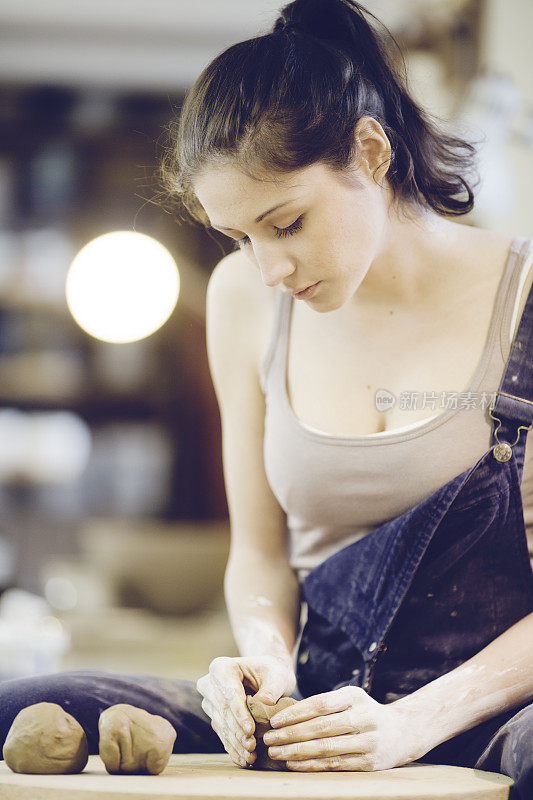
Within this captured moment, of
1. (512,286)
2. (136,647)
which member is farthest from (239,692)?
(136,647)

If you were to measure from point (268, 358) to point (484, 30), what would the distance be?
1.87m

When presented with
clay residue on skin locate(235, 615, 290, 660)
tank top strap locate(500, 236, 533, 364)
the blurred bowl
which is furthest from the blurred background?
tank top strap locate(500, 236, 533, 364)

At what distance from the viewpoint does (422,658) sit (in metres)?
0.99

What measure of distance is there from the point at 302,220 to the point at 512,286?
0.93 feet

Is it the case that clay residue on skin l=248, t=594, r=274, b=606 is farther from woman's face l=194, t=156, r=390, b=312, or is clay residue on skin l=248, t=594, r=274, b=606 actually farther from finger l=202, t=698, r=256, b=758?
woman's face l=194, t=156, r=390, b=312

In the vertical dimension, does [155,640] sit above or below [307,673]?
below

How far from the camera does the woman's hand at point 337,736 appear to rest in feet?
2.60

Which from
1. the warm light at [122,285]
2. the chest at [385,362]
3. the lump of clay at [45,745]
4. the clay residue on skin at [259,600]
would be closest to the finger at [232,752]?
the lump of clay at [45,745]

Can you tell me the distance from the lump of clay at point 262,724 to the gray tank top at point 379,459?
0.93 feet

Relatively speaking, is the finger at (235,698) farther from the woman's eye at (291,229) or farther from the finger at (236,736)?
the woman's eye at (291,229)

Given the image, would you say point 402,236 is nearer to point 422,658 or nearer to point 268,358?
point 268,358

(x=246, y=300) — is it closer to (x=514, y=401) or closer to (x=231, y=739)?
(x=514, y=401)

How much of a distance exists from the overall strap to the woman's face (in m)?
0.20

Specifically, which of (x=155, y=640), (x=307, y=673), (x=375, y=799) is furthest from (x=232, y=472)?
(x=155, y=640)
